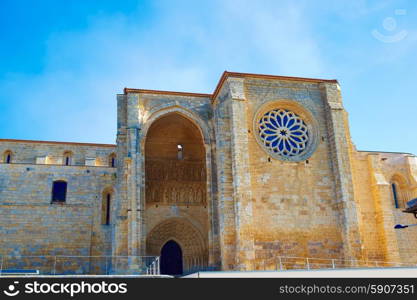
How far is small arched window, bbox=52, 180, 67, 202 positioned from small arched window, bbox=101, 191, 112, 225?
173cm

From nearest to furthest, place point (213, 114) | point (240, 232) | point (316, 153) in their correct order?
1. point (240, 232)
2. point (316, 153)
3. point (213, 114)

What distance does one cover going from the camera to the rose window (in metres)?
17.7

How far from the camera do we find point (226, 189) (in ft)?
54.6

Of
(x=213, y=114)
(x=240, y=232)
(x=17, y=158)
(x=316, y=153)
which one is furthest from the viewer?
(x=17, y=158)

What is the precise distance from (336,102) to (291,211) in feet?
16.8

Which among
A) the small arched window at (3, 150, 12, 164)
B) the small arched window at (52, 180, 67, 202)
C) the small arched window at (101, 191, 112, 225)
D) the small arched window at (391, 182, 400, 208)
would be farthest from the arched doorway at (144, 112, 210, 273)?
the small arched window at (391, 182, 400, 208)

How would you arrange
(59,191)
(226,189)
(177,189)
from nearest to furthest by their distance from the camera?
(226,189)
(177,189)
(59,191)

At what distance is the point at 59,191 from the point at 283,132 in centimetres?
1039

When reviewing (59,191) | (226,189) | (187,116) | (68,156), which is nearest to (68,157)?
(68,156)

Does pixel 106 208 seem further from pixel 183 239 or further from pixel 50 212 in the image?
pixel 183 239

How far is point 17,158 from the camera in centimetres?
2259

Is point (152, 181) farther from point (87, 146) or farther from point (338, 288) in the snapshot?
point (338, 288)

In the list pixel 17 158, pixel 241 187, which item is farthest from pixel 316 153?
pixel 17 158

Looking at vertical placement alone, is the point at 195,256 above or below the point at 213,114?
below
